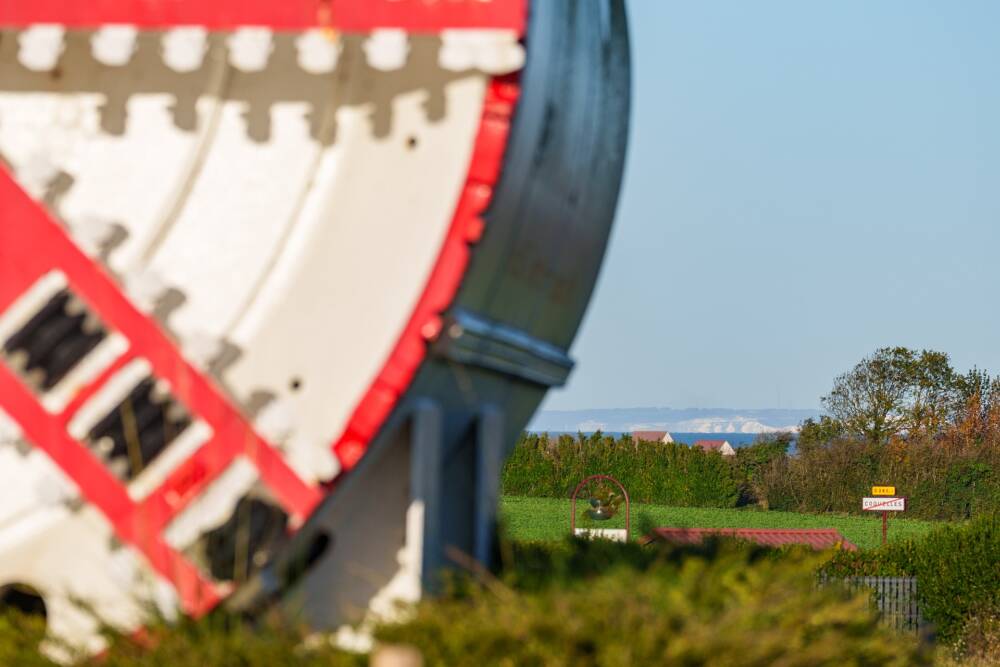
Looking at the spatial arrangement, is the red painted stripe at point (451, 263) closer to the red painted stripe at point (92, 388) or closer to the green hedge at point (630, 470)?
the red painted stripe at point (92, 388)

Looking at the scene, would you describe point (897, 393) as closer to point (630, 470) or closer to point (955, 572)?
point (630, 470)

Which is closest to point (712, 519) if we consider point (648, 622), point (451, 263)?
point (451, 263)

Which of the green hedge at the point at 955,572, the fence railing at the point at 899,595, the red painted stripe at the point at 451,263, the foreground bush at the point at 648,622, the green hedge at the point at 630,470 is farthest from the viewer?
the green hedge at the point at 630,470

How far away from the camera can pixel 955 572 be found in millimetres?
21875

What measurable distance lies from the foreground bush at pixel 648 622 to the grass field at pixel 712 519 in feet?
166

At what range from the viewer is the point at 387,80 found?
20.4ft

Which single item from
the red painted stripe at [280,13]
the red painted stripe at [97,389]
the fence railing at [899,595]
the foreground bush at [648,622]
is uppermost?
the red painted stripe at [280,13]

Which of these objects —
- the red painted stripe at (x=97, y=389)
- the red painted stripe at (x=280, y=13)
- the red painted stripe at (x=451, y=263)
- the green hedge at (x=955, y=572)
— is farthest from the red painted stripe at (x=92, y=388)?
the green hedge at (x=955, y=572)

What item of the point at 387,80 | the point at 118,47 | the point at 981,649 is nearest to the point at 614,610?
the point at 387,80

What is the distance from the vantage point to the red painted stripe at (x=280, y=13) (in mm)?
5980

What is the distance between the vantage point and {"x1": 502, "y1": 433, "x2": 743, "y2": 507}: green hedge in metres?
75.0

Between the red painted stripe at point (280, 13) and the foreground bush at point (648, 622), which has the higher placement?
the red painted stripe at point (280, 13)

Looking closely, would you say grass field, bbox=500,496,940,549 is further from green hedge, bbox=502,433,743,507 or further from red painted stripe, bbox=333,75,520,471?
red painted stripe, bbox=333,75,520,471

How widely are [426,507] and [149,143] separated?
5.52ft
